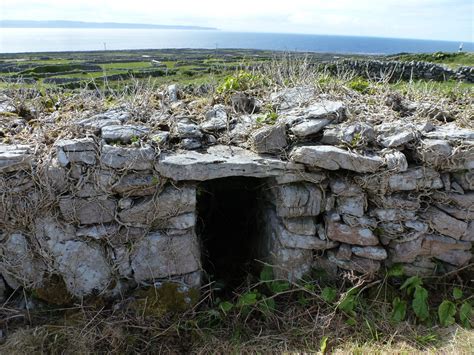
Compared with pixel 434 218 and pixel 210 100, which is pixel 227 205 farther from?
pixel 434 218

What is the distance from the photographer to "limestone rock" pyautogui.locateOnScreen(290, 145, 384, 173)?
404cm

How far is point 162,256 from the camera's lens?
425cm

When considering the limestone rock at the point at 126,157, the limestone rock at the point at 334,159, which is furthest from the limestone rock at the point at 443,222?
the limestone rock at the point at 126,157

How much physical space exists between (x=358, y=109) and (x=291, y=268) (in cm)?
206

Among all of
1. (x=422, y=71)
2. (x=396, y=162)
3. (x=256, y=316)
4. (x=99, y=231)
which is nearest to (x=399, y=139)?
(x=396, y=162)

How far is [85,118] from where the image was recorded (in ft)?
14.1

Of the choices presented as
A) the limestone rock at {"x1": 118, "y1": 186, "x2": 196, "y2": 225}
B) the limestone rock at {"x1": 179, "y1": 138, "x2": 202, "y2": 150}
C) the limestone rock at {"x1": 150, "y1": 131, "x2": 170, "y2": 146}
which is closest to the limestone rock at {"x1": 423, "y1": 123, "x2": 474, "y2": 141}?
the limestone rock at {"x1": 179, "y1": 138, "x2": 202, "y2": 150}

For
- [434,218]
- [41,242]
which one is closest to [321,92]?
[434,218]

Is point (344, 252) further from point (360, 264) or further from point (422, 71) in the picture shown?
point (422, 71)

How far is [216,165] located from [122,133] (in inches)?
40.6

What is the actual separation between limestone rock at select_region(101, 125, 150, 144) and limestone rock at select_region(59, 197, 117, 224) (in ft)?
2.03

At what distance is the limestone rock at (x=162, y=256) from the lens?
4.21 m

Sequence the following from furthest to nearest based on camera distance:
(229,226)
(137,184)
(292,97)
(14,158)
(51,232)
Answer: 1. (229,226)
2. (292,97)
3. (51,232)
4. (137,184)
5. (14,158)

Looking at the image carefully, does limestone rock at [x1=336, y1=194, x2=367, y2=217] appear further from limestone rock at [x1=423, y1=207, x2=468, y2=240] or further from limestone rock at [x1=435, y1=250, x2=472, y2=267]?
limestone rock at [x1=435, y1=250, x2=472, y2=267]
